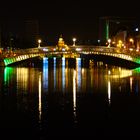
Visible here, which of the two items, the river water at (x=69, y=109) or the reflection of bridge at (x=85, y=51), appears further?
the reflection of bridge at (x=85, y=51)

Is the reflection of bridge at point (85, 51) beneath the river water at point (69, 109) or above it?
above

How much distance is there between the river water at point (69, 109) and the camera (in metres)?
23.1

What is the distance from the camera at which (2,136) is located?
2219 centimetres

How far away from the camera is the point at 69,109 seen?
28.7 metres

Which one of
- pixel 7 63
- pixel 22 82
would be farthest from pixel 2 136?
pixel 7 63

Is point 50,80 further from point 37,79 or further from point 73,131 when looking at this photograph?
point 73,131

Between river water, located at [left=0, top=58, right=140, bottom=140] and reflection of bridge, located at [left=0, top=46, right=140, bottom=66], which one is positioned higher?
reflection of bridge, located at [left=0, top=46, right=140, bottom=66]

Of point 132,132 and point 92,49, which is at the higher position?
point 92,49

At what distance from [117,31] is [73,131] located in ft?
281

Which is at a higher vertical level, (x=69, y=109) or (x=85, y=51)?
(x=85, y=51)

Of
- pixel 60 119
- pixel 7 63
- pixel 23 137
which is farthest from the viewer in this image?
pixel 7 63

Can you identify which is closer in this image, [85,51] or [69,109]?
[69,109]

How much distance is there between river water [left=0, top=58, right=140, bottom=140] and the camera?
2312cm

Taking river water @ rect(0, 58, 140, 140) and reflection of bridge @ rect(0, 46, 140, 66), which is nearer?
river water @ rect(0, 58, 140, 140)
